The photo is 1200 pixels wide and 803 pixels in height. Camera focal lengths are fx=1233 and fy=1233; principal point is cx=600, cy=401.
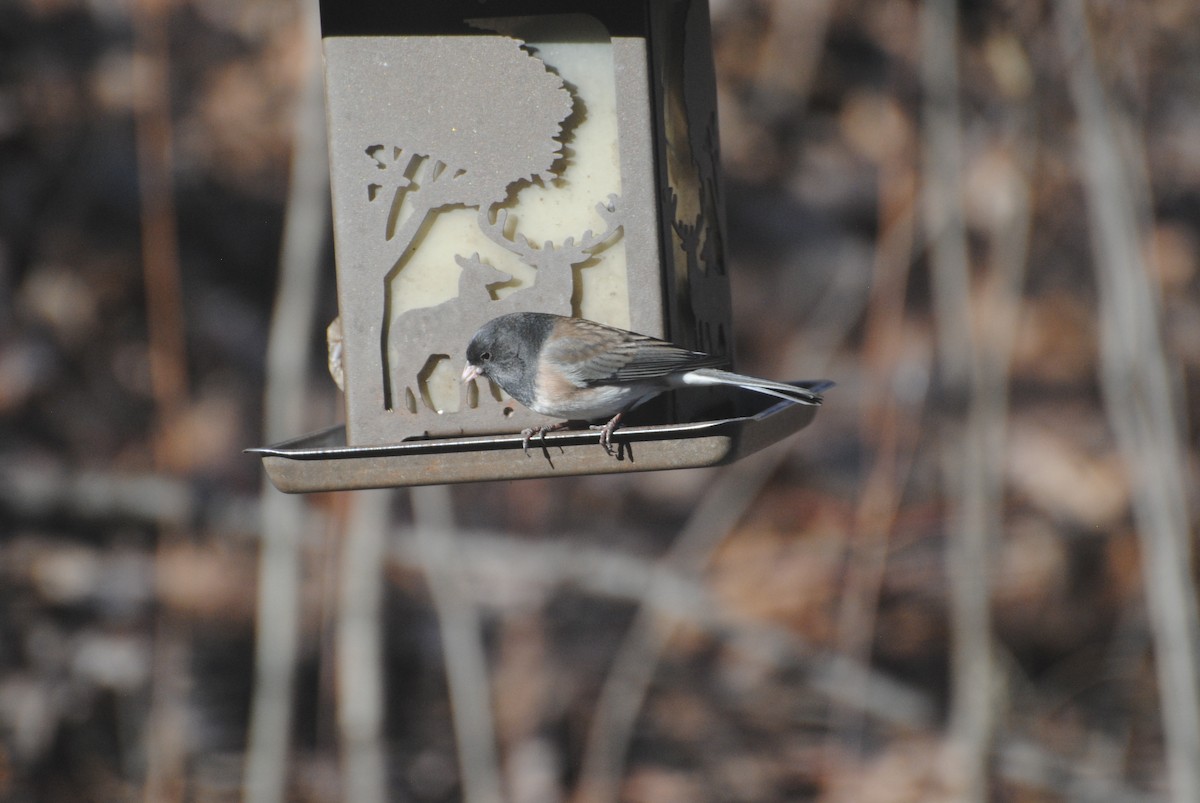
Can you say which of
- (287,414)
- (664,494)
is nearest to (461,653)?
(287,414)

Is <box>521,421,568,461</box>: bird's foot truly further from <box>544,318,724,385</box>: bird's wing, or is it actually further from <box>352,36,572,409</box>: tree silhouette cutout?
<box>352,36,572,409</box>: tree silhouette cutout

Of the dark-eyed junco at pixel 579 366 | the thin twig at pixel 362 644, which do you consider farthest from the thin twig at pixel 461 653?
the dark-eyed junco at pixel 579 366

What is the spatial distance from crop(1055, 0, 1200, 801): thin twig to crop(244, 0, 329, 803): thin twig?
2.17 metres

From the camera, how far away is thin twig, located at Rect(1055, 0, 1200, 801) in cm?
337

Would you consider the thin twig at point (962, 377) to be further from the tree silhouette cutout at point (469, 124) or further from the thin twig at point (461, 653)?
the tree silhouette cutout at point (469, 124)

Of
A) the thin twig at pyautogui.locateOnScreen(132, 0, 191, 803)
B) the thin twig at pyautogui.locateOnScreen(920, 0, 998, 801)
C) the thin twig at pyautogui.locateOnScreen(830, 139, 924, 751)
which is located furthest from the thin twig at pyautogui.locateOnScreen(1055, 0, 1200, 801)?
the thin twig at pyautogui.locateOnScreen(132, 0, 191, 803)

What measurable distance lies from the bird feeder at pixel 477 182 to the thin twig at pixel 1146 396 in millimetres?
1921

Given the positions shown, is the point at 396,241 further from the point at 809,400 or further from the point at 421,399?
the point at 809,400

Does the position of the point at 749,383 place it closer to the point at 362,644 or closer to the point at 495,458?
the point at 495,458

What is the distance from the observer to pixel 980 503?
3.49m

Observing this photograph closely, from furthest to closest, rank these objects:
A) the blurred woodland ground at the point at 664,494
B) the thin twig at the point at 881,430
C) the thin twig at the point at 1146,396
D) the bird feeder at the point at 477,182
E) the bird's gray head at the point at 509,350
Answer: the blurred woodland ground at the point at 664,494 < the thin twig at the point at 881,430 < the thin twig at the point at 1146,396 < the bird feeder at the point at 477,182 < the bird's gray head at the point at 509,350

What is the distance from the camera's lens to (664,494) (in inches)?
186

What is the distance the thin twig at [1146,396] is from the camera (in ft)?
11.1

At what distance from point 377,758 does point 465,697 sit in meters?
0.33
